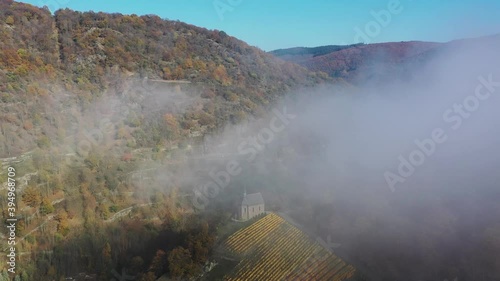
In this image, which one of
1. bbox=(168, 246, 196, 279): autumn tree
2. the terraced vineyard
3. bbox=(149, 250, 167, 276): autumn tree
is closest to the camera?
bbox=(168, 246, 196, 279): autumn tree

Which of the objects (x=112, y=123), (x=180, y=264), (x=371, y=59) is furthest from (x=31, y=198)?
(x=371, y=59)

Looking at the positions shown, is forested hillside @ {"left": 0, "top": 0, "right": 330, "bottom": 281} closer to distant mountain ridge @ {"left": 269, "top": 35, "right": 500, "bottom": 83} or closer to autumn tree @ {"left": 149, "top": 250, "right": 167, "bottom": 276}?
autumn tree @ {"left": 149, "top": 250, "right": 167, "bottom": 276}

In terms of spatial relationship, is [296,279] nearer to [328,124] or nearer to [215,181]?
[215,181]

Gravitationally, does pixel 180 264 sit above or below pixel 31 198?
below

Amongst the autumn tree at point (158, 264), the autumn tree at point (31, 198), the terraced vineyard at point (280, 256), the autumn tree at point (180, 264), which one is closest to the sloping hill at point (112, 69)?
the autumn tree at point (31, 198)

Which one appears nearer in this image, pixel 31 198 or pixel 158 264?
pixel 158 264

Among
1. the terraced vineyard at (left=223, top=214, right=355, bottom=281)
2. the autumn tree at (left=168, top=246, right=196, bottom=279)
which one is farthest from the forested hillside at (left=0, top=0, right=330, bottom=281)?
the terraced vineyard at (left=223, top=214, right=355, bottom=281)

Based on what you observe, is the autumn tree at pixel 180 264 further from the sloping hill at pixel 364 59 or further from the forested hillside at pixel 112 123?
the sloping hill at pixel 364 59

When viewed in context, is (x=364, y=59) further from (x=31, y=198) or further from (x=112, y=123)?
(x=31, y=198)

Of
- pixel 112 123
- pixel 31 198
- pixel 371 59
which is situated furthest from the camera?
pixel 371 59
